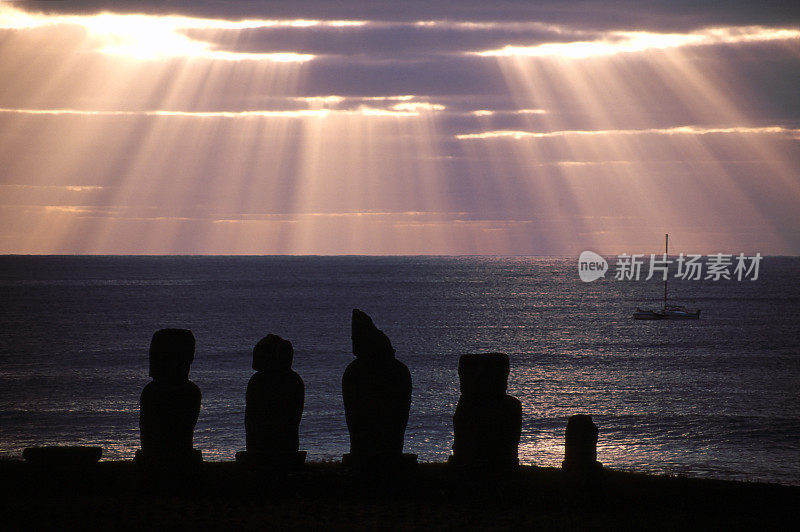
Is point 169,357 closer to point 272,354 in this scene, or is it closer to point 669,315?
point 272,354

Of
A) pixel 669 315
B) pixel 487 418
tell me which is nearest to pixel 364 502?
pixel 487 418

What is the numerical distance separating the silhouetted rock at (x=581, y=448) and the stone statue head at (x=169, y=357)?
290 inches

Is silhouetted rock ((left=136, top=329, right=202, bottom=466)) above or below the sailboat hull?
below

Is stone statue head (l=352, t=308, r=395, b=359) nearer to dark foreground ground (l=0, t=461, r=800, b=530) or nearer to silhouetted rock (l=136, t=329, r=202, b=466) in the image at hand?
dark foreground ground (l=0, t=461, r=800, b=530)

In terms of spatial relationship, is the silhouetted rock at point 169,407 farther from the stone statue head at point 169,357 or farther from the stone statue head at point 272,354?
the stone statue head at point 272,354

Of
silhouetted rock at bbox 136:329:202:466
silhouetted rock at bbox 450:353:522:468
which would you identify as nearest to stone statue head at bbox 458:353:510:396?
silhouetted rock at bbox 450:353:522:468

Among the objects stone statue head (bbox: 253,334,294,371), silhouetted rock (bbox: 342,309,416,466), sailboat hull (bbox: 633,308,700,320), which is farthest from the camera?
sailboat hull (bbox: 633,308,700,320)

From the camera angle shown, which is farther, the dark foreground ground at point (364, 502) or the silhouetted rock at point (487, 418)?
the silhouetted rock at point (487, 418)

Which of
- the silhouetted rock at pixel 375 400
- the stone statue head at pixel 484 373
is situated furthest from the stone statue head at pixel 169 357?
the stone statue head at pixel 484 373

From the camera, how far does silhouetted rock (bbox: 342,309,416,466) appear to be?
15.8m

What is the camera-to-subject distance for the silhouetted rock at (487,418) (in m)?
15.6

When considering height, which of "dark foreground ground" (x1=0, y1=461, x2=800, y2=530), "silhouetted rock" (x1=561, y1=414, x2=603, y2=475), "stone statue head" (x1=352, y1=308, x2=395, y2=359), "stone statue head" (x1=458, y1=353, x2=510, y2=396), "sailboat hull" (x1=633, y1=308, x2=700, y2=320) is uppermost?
"sailboat hull" (x1=633, y1=308, x2=700, y2=320)

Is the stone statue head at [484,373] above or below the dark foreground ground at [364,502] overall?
above

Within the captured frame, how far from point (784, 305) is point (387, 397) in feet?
461
